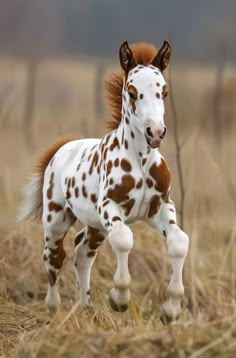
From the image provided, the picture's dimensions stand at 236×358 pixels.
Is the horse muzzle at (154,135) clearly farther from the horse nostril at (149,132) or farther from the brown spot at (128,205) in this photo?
the brown spot at (128,205)

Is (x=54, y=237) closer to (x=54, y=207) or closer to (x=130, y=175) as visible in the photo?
(x=54, y=207)

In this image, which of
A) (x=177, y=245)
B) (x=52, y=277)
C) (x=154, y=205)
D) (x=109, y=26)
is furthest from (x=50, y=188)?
(x=109, y=26)

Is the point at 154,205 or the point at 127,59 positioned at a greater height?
the point at 127,59

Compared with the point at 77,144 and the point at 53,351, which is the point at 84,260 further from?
the point at 53,351

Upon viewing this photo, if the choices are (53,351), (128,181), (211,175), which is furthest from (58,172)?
(211,175)

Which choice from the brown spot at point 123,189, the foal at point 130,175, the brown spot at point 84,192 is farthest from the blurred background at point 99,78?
the brown spot at point 123,189

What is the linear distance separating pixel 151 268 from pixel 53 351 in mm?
3534

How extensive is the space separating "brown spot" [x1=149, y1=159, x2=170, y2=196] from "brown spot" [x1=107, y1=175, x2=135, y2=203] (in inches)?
4.5

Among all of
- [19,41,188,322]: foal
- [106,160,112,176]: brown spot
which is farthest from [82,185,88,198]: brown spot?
[106,160,112,176]: brown spot

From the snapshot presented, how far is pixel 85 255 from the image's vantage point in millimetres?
6320

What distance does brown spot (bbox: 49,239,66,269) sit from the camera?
629 centimetres

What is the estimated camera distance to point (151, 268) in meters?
8.00

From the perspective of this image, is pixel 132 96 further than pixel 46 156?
No

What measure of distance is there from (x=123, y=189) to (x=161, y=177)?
199 mm
